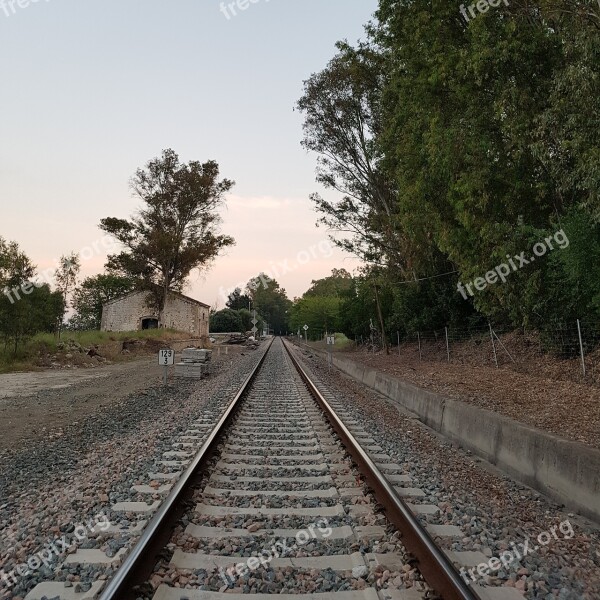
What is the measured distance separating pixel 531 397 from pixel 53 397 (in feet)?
38.1

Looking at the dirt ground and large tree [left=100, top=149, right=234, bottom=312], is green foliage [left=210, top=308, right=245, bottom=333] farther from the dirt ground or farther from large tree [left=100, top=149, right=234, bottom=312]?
the dirt ground

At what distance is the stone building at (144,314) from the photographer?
51812 mm

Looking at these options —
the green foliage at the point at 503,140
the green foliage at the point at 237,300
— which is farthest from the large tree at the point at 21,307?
the green foliage at the point at 237,300

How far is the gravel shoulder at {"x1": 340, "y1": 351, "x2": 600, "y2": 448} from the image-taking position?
7.54 m

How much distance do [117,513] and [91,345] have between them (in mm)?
25515

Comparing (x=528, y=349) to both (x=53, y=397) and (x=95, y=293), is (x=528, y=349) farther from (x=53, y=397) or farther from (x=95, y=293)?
(x=95, y=293)

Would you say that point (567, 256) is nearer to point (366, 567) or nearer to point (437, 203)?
point (437, 203)

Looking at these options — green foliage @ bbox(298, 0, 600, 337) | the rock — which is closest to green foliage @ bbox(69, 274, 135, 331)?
green foliage @ bbox(298, 0, 600, 337)

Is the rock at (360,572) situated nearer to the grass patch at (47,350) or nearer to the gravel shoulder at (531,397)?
the gravel shoulder at (531,397)

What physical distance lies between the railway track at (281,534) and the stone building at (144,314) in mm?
45937

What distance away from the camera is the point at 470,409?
8250mm

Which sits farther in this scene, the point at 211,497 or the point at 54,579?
the point at 211,497

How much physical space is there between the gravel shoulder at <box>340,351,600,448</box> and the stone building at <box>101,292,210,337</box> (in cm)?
4005

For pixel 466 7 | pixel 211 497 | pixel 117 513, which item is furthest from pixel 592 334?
pixel 117 513
